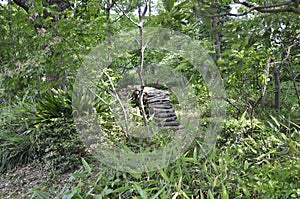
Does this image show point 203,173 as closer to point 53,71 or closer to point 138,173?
point 138,173

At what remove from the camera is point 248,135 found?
2.35 meters

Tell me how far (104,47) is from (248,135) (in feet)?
5.17

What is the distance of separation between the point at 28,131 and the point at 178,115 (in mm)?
1703

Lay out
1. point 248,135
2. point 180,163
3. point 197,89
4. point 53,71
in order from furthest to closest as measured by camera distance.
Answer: point 197,89 < point 248,135 < point 53,71 < point 180,163

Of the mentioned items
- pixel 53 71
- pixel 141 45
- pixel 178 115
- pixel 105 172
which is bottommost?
pixel 105 172

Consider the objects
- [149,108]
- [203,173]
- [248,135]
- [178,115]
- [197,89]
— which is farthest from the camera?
[149,108]

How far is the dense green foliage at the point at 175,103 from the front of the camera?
158cm

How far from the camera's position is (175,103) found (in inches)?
A: 122

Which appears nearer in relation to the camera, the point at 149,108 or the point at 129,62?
the point at 129,62

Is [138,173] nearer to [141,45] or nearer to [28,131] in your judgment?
[141,45]

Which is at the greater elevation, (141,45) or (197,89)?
(141,45)

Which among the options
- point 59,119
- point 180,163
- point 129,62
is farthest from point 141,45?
point 59,119

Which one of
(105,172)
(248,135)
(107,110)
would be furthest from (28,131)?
(248,135)

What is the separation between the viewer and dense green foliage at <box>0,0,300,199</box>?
158 centimetres
